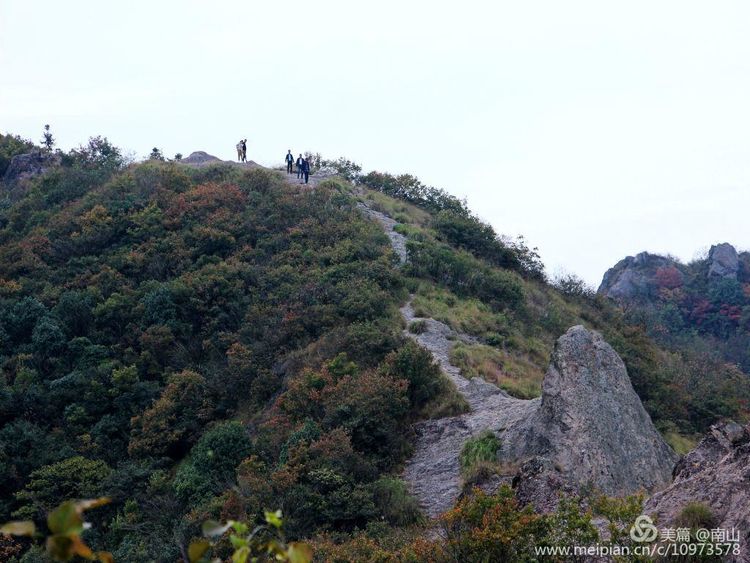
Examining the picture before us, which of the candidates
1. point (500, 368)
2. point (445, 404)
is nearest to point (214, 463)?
point (445, 404)

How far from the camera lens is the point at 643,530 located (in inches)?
318

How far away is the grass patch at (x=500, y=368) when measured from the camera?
1942cm

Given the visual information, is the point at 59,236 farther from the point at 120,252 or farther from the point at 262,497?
the point at 262,497

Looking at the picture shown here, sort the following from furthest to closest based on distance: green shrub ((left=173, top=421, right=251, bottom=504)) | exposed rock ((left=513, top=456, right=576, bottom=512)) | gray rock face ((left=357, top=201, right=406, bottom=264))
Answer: gray rock face ((left=357, top=201, right=406, bottom=264)), green shrub ((left=173, top=421, right=251, bottom=504)), exposed rock ((left=513, top=456, right=576, bottom=512))

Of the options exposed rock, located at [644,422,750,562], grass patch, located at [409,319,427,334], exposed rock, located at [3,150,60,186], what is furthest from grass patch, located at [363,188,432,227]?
exposed rock, located at [644,422,750,562]

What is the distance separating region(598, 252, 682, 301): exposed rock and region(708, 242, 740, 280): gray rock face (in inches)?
110

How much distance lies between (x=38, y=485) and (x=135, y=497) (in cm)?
239

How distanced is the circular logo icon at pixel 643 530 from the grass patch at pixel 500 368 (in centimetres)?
1074

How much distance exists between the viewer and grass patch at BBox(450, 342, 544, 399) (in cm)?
1942

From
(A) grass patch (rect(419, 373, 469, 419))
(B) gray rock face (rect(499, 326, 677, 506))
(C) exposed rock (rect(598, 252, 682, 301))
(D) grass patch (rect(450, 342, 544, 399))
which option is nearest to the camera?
(B) gray rock face (rect(499, 326, 677, 506))

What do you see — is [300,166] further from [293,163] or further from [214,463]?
[214,463]

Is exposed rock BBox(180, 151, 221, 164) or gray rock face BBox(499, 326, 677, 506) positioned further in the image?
exposed rock BBox(180, 151, 221, 164)

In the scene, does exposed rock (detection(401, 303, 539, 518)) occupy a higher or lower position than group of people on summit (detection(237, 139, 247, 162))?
lower

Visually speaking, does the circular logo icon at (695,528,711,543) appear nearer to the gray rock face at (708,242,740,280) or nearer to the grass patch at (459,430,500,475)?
the grass patch at (459,430,500,475)
